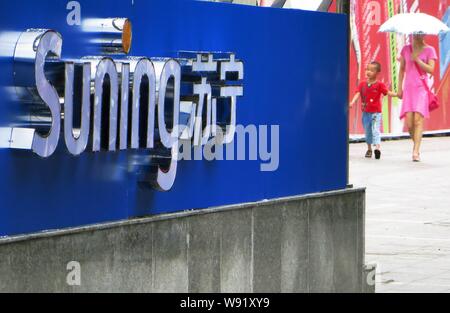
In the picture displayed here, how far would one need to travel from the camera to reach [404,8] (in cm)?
2781

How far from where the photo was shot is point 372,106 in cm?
2303

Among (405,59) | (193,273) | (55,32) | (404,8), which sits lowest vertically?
(193,273)

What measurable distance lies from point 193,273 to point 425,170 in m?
13.7

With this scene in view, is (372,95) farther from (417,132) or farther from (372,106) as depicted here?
(417,132)

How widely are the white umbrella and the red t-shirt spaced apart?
996 millimetres

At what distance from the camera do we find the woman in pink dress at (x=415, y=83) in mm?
22609

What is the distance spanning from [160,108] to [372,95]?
621 inches

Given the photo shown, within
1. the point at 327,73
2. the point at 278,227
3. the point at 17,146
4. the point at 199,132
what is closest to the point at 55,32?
the point at 17,146

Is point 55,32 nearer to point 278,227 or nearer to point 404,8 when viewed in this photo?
point 278,227

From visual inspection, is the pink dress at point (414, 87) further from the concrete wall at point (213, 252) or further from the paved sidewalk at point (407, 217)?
the concrete wall at point (213, 252)

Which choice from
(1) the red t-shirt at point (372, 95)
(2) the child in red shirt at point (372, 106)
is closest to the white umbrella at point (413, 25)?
(2) the child in red shirt at point (372, 106)

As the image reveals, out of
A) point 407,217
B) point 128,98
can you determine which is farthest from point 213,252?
point 407,217

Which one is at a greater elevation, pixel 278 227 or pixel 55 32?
pixel 55 32

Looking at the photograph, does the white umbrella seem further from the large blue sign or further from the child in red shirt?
the large blue sign
